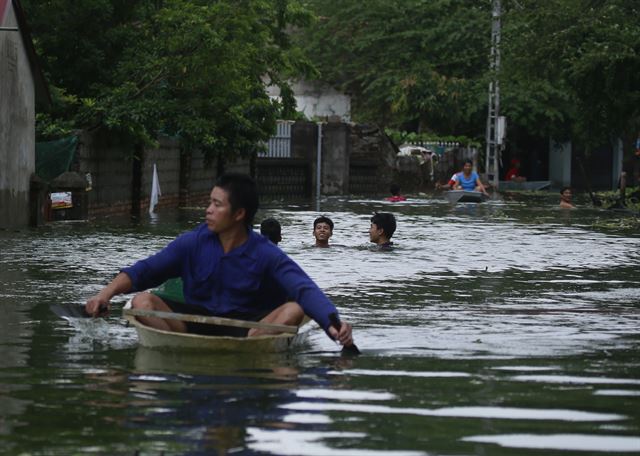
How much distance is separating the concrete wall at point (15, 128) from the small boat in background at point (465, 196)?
1638 centimetres

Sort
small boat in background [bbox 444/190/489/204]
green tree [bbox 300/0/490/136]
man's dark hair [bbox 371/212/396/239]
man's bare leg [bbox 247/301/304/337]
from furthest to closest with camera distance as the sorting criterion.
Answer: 1. green tree [bbox 300/0/490/136]
2. small boat in background [bbox 444/190/489/204]
3. man's dark hair [bbox 371/212/396/239]
4. man's bare leg [bbox 247/301/304/337]

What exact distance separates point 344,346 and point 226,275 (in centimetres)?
100

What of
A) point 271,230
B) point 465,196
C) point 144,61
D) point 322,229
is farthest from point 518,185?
point 271,230

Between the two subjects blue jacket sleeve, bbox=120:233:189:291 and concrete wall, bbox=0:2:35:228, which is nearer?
blue jacket sleeve, bbox=120:233:189:291

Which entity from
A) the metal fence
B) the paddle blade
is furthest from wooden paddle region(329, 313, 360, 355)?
the metal fence

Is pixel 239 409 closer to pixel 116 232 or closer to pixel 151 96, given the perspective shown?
pixel 116 232

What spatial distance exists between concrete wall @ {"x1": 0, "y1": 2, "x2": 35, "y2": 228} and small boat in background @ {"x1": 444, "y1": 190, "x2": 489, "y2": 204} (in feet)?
53.7

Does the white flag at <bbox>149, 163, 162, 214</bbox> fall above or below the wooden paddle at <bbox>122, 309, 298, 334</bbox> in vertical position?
above

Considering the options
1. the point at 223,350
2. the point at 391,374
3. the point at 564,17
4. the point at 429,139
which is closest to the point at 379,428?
the point at 391,374

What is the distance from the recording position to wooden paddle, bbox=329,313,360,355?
33.5 ft

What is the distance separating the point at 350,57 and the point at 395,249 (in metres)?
44.9

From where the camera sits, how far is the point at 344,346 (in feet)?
35.0

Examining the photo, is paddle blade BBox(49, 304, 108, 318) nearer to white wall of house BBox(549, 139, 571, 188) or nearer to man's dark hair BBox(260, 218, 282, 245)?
man's dark hair BBox(260, 218, 282, 245)

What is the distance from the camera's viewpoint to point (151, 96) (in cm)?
3309
